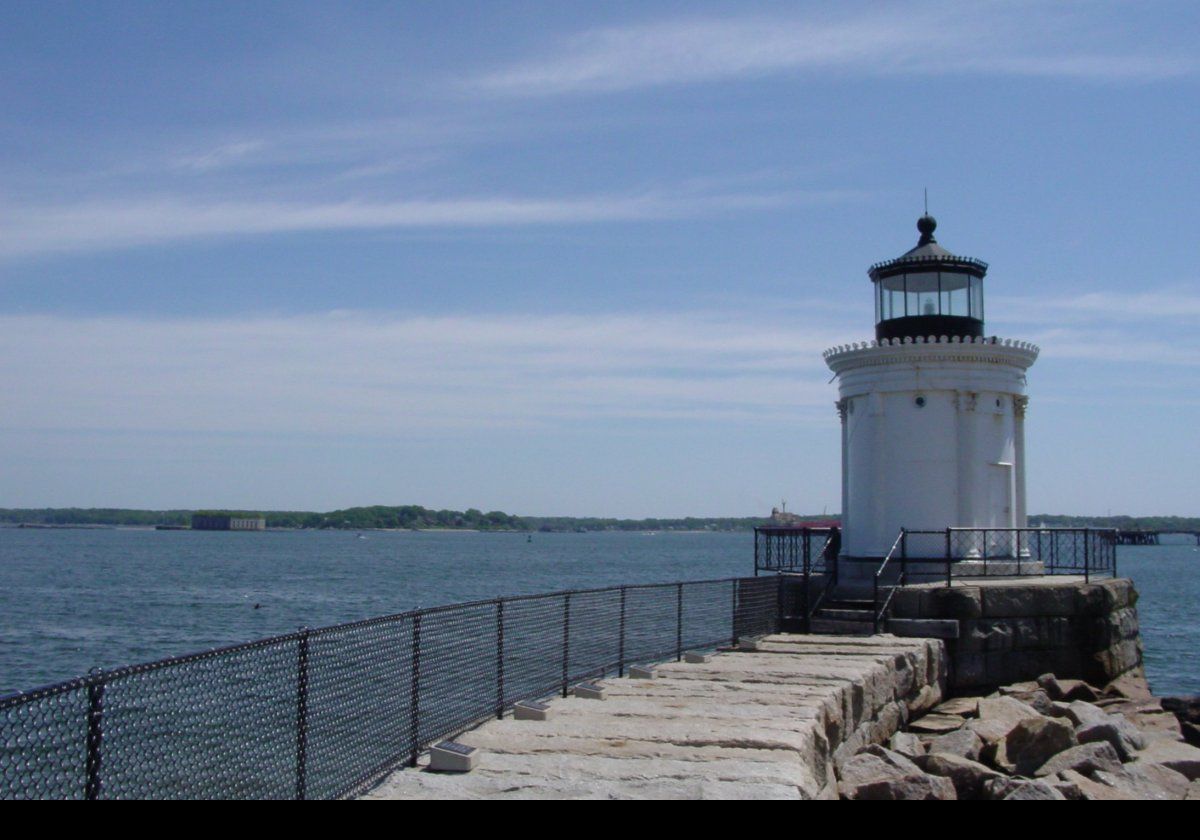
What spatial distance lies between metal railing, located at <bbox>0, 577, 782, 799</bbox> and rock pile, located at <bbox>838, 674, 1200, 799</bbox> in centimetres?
310

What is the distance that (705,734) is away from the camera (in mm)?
9352

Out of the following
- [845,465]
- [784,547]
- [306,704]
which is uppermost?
[845,465]

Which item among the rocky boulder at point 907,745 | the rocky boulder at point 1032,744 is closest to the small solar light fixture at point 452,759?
the rocky boulder at point 907,745

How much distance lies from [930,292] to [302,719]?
15655 millimetres

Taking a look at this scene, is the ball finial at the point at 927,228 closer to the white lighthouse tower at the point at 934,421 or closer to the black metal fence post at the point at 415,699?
the white lighthouse tower at the point at 934,421

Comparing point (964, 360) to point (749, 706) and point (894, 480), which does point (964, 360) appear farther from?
point (749, 706)

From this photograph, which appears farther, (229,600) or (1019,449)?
(229,600)

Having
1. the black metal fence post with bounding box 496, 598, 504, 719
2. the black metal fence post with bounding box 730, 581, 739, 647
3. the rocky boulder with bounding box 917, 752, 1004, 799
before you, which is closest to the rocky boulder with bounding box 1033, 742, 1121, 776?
the rocky boulder with bounding box 917, 752, 1004, 799

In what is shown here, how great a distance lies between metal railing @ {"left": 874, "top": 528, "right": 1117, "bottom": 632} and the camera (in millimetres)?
18641

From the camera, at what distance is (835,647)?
49.5ft

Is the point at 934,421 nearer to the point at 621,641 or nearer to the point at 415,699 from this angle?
the point at 621,641

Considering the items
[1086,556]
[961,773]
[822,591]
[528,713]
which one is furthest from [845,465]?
[528,713]

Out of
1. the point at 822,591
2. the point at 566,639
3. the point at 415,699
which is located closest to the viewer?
the point at 415,699
